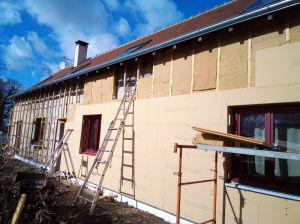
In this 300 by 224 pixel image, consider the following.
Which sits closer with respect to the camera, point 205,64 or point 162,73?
point 205,64

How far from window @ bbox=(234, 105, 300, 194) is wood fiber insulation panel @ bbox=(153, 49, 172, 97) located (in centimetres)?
213

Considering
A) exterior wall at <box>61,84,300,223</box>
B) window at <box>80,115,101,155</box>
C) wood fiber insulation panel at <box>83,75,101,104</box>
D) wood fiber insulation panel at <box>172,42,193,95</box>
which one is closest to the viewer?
exterior wall at <box>61,84,300,223</box>

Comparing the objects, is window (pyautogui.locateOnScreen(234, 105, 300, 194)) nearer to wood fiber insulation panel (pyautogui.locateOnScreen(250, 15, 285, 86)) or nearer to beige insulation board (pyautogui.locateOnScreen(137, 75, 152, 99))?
wood fiber insulation panel (pyautogui.locateOnScreen(250, 15, 285, 86))

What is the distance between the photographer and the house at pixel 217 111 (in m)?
4.50

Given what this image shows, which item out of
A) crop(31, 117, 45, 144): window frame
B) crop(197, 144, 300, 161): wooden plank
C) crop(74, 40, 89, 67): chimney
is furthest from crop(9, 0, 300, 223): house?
crop(74, 40, 89, 67): chimney

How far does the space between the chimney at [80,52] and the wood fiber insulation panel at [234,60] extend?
40.8 ft

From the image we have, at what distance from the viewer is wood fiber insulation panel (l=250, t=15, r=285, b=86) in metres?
4.71

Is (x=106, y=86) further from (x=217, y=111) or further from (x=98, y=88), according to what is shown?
(x=217, y=111)

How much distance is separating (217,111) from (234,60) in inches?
42.6

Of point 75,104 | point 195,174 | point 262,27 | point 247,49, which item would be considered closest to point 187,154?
point 195,174

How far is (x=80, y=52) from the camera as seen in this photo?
54.0 feet

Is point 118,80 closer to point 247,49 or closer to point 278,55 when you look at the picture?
point 247,49

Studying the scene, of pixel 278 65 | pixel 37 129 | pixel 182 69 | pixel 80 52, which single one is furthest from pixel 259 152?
pixel 80 52

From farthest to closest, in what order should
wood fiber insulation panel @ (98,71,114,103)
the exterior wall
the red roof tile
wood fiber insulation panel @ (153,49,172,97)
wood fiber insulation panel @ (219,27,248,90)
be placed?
wood fiber insulation panel @ (98,71,114,103) < the red roof tile < wood fiber insulation panel @ (153,49,172,97) < wood fiber insulation panel @ (219,27,248,90) < the exterior wall
